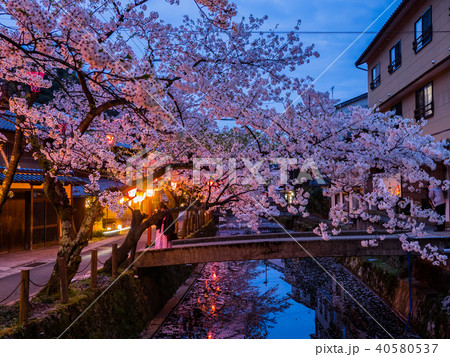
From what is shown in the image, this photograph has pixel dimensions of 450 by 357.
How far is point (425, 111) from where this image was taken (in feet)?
59.6

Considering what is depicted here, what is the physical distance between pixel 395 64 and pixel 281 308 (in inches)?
619

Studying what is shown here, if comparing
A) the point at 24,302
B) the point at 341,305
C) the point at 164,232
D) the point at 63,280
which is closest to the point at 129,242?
the point at 164,232

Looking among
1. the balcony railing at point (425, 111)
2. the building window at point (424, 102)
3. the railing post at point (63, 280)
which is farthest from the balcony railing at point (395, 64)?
the railing post at point (63, 280)

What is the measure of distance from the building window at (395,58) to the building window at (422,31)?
2157 millimetres

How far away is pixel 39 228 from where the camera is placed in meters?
20.1

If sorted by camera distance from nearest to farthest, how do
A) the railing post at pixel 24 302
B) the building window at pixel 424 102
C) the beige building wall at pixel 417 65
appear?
the railing post at pixel 24 302 < the beige building wall at pixel 417 65 < the building window at pixel 424 102

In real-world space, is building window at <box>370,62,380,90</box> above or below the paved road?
above

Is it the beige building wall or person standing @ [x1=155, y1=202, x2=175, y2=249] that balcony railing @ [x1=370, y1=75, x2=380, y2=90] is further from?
person standing @ [x1=155, y1=202, x2=175, y2=249]

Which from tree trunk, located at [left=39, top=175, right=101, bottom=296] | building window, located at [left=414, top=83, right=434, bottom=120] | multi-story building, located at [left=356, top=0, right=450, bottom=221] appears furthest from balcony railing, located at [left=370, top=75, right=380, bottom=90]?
tree trunk, located at [left=39, top=175, right=101, bottom=296]

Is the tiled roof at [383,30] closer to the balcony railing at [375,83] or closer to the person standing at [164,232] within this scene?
the balcony railing at [375,83]

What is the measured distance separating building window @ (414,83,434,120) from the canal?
8.90 metres

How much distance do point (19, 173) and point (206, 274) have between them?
35.1ft

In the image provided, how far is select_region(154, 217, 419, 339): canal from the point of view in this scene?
39.8 ft

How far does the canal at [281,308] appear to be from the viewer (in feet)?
39.8
